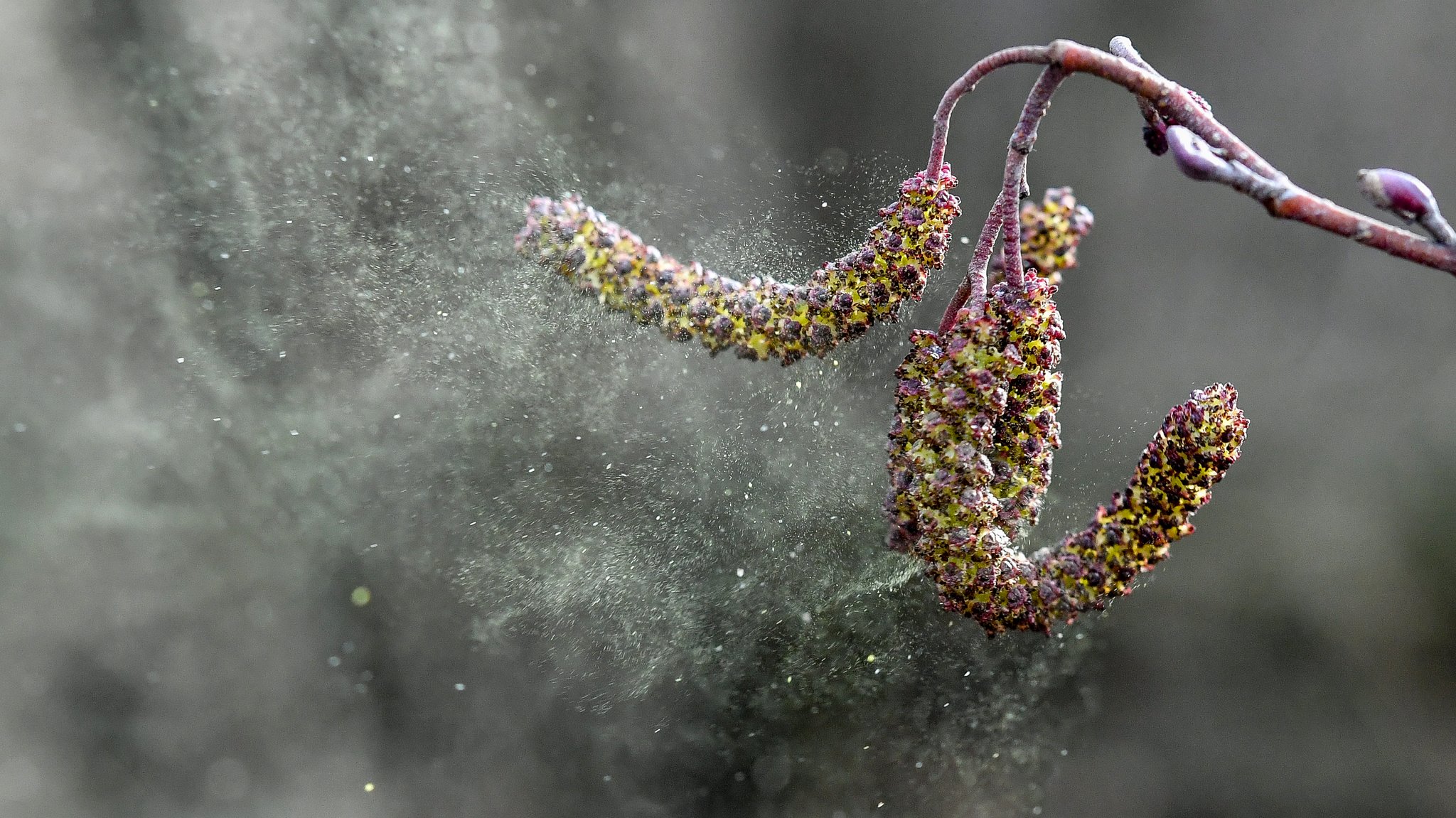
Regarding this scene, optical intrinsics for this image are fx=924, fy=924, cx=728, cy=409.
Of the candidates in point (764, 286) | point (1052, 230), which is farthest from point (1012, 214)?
point (764, 286)

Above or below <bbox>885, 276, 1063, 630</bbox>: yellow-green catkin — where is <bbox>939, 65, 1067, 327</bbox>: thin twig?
above

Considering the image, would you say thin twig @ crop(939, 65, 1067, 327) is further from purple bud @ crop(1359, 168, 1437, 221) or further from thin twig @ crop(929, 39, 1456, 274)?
purple bud @ crop(1359, 168, 1437, 221)

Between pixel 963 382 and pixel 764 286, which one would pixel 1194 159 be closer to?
pixel 963 382

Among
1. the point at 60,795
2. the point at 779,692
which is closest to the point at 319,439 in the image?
the point at 60,795

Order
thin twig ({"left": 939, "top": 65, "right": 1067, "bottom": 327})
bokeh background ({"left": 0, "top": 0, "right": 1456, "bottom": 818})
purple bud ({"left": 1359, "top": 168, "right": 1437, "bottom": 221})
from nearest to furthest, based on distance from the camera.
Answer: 1. purple bud ({"left": 1359, "top": 168, "right": 1437, "bottom": 221})
2. thin twig ({"left": 939, "top": 65, "right": 1067, "bottom": 327})
3. bokeh background ({"left": 0, "top": 0, "right": 1456, "bottom": 818})

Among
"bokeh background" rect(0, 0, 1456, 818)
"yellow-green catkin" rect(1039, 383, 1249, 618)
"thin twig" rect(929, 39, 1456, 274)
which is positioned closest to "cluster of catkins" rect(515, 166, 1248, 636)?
"yellow-green catkin" rect(1039, 383, 1249, 618)
